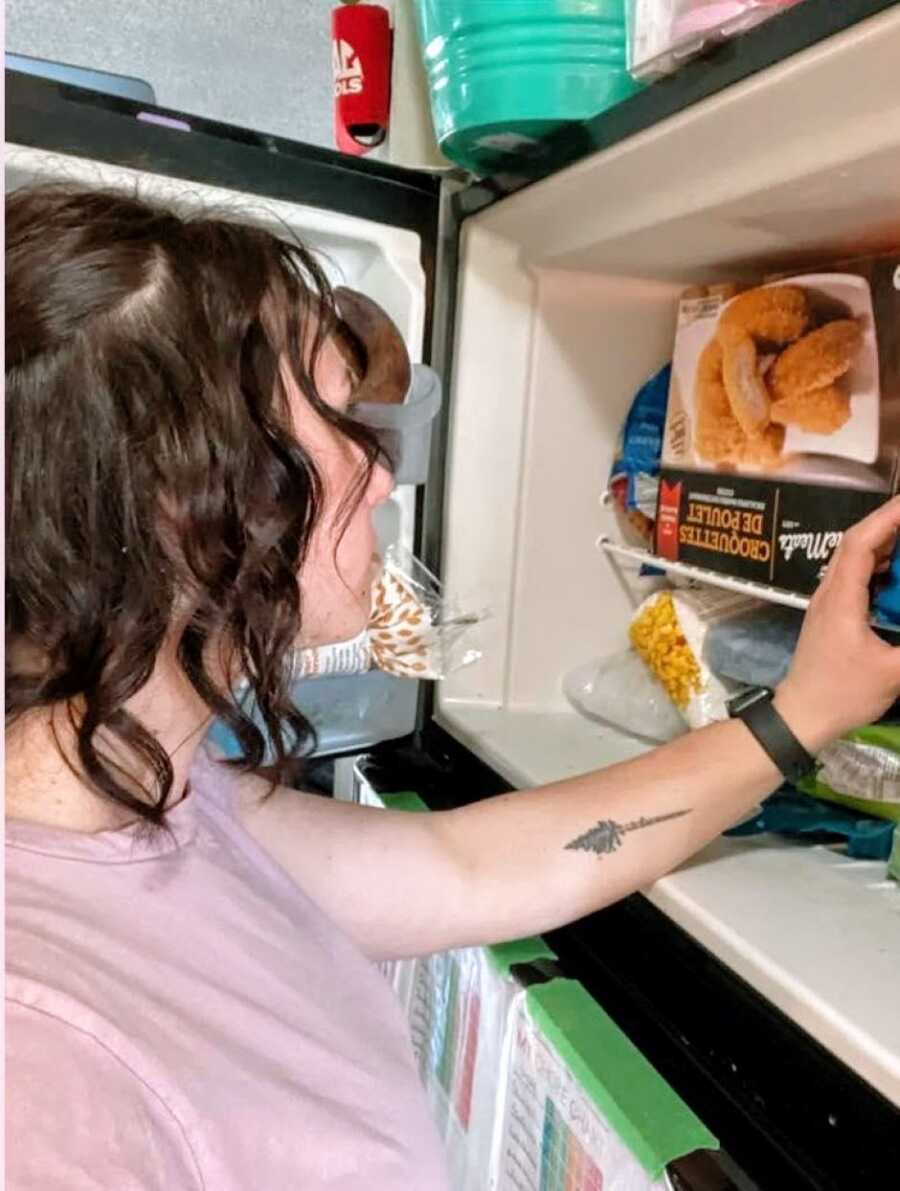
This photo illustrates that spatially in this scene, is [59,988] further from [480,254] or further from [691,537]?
[480,254]

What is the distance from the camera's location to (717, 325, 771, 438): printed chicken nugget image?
932 millimetres

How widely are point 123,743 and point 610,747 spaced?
0.58 meters

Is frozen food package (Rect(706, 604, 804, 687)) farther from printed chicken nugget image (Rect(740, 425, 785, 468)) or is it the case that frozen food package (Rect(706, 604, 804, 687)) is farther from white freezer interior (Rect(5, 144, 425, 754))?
white freezer interior (Rect(5, 144, 425, 754))

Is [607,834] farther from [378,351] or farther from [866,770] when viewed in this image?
[378,351]

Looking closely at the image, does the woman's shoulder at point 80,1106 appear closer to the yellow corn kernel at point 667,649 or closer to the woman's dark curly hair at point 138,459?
the woman's dark curly hair at point 138,459

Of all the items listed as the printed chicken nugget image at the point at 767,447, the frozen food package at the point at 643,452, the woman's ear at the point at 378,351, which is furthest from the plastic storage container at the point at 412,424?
the printed chicken nugget image at the point at 767,447

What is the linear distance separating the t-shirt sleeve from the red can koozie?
1.00m

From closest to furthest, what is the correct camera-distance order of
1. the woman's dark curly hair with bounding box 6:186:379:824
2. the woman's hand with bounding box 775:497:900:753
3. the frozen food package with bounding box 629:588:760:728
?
the woman's dark curly hair with bounding box 6:186:379:824 < the woman's hand with bounding box 775:497:900:753 < the frozen food package with bounding box 629:588:760:728

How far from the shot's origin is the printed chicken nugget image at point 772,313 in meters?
0.90

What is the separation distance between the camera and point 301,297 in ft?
2.28

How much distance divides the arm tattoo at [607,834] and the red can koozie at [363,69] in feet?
2.62

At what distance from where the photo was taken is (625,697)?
1144mm

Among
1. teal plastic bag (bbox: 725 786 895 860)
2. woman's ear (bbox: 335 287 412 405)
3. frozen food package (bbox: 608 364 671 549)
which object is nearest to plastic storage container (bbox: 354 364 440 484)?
woman's ear (bbox: 335 287 412 405)

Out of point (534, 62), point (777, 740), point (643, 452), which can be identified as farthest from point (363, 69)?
point (777, 740)
